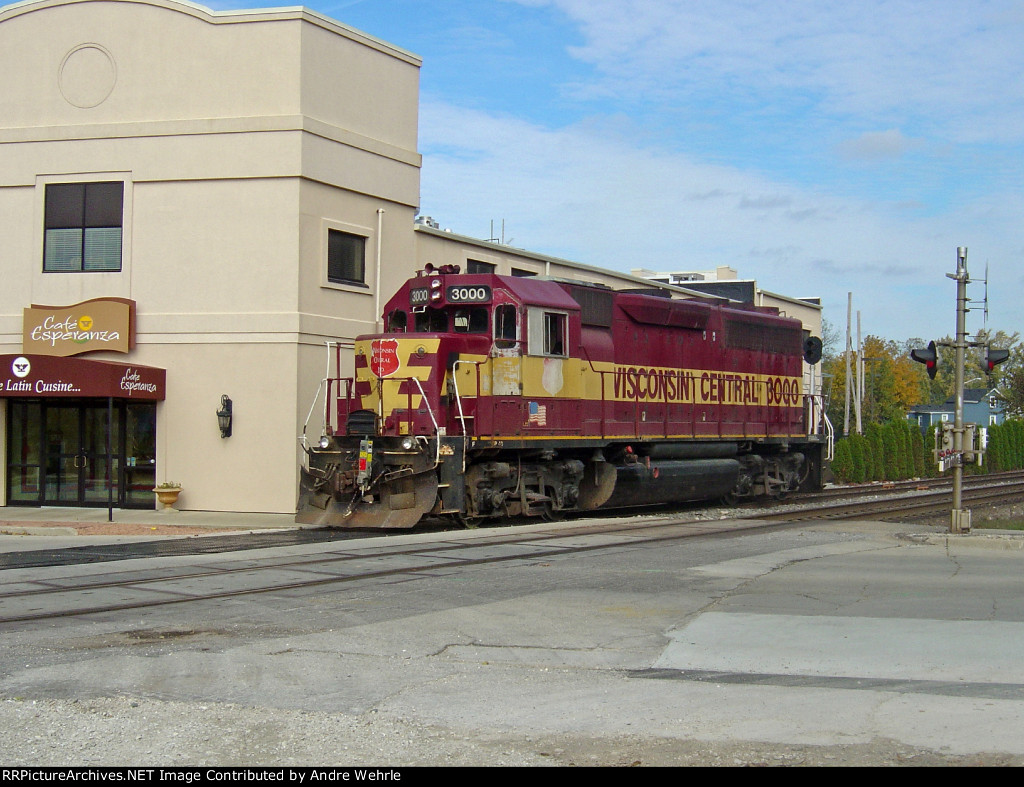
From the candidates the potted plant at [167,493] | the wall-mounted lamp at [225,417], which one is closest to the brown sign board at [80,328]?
the wall-mounted lamp at [225,417]

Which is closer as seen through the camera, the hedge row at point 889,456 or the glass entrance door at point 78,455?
the glass entrance door at point 78,455

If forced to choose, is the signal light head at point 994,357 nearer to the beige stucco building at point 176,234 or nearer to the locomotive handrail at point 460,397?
the locomotive handrail at point 460,397

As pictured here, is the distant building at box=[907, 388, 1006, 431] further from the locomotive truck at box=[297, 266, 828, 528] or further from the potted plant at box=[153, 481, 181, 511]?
the potted plant at box=[153, 481, 181, 511]

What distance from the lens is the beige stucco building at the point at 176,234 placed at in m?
21.6

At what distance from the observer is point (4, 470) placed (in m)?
22.6

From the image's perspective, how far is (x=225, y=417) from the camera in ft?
70.6

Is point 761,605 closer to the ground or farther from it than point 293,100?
closer to the ground

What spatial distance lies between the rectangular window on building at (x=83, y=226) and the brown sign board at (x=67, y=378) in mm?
2645

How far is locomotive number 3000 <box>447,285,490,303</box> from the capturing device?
17.7 m

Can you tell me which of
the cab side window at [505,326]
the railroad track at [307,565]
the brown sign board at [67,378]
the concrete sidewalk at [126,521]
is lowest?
the concrete sidewalk at [126,521]

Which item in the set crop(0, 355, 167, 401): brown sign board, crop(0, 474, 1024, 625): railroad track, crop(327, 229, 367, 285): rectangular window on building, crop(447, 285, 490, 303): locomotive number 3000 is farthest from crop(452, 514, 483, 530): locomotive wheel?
crop(0, 355, 167, 401): brown sign board
